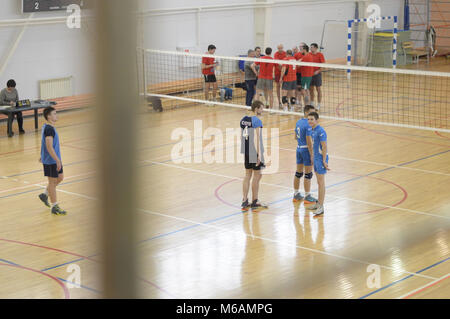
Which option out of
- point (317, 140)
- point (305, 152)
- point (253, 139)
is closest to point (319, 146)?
point (317, 140)

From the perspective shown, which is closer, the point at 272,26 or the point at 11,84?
the point at 11,84

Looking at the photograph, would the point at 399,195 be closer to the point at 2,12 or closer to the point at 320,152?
the point at 320,152

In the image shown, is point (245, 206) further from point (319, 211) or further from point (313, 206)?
point (319, 211)

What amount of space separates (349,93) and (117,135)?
20.2 meters

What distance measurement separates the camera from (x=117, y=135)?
0.68 meters

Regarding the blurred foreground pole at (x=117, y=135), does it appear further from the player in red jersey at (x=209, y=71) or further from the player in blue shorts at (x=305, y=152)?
the player in red jersey at (x=209, y=71)

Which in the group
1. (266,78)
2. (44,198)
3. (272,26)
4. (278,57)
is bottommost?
(44,198)

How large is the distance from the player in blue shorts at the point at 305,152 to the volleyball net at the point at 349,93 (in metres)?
6.07

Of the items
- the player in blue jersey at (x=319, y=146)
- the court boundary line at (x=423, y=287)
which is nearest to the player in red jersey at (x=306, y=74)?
the player in blue jersey at (x=319, y=146)

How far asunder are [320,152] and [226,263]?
239cm

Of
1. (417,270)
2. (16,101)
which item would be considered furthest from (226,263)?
(16,101)

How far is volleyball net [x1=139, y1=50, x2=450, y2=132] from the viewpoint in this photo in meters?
16.6

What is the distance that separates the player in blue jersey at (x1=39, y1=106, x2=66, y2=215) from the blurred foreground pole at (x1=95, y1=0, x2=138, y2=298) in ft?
28.4

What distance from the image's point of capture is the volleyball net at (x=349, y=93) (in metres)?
16.6
